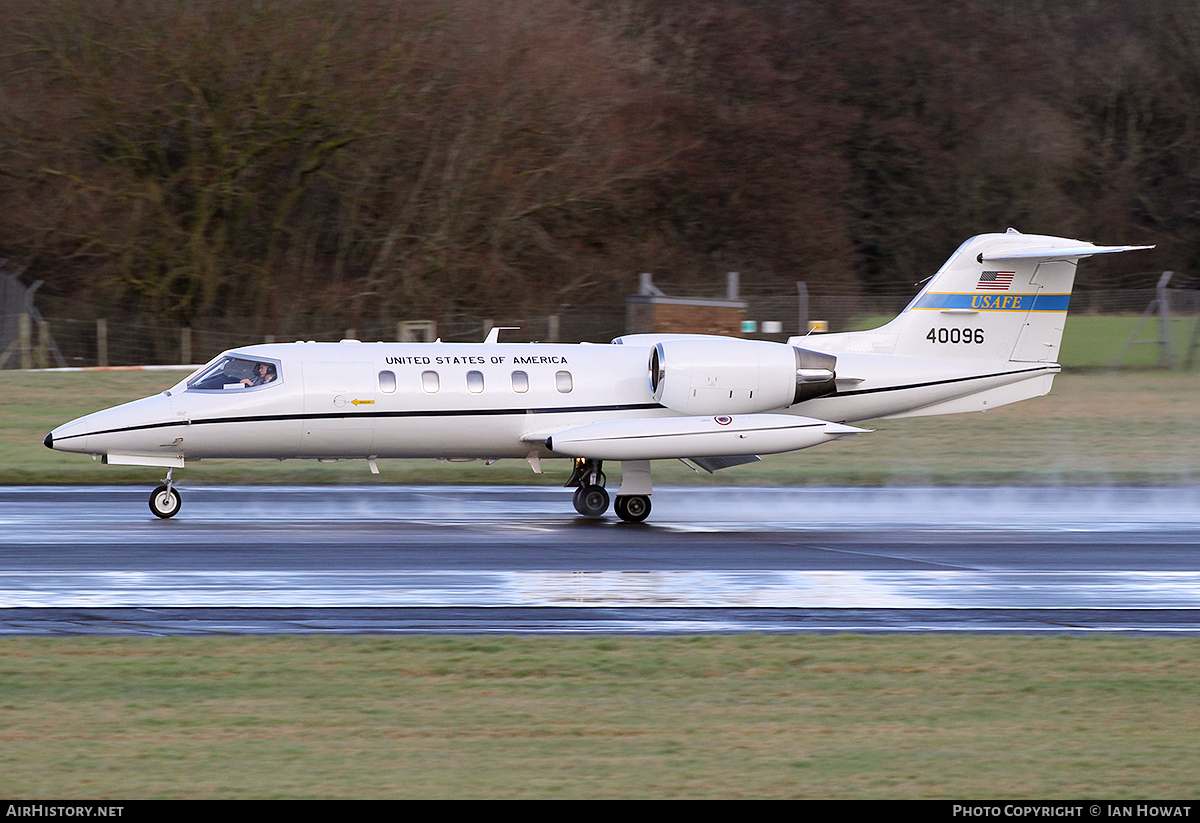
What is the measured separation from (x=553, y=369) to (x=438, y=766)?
12320mm

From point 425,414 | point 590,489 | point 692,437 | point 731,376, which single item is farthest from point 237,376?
point 731,376

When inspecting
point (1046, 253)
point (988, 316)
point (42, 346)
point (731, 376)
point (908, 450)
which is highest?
point (1046, 253)

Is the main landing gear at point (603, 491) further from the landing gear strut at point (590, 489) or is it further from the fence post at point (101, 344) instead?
the fence post at point (101, 344)

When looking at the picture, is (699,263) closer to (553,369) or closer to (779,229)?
(779,229)

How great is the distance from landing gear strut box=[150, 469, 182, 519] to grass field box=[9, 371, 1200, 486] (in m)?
5.40

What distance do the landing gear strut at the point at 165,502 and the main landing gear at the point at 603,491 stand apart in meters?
5.12

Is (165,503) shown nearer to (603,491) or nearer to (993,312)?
(603,491)

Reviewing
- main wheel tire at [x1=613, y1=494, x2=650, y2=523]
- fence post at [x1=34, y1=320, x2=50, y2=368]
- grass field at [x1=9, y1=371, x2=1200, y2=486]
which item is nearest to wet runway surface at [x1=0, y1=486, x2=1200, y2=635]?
main wheel tire at [x1=613, y1=494, x2=650, y2=523]

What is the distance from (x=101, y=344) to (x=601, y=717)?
32.1 metres

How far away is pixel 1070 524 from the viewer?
63.6 feet

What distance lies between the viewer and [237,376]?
1888 centimetres

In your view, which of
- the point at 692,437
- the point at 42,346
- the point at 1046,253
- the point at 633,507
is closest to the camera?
the point at 692,437

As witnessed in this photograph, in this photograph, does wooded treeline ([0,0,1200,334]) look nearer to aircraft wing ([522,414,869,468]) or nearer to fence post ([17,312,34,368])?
fence post ([17,312,34,368])

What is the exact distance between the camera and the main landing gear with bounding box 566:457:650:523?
19312mm
